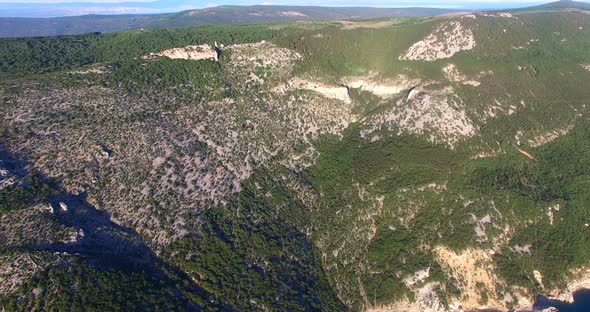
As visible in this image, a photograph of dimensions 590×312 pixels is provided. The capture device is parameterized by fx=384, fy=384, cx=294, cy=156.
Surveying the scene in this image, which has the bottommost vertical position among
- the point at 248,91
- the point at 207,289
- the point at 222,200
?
the point at 207,289

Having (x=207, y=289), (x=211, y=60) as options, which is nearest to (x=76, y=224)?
(x=207, y=289)

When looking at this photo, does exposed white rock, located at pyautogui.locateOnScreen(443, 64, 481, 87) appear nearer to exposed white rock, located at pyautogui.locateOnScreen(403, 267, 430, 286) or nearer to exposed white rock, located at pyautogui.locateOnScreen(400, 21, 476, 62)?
exposed white rock, located at pyautogui.locateOnScreen(400, 21, 476, 62)

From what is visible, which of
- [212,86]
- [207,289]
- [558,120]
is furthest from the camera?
[212,86]

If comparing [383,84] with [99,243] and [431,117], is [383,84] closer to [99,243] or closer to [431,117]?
[431,117]

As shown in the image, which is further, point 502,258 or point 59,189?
point 502,258

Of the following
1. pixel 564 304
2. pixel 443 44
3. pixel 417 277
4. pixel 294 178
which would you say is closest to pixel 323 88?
pixel 294 178

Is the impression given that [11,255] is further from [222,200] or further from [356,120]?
[356,120]

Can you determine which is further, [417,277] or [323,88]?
[323,88]

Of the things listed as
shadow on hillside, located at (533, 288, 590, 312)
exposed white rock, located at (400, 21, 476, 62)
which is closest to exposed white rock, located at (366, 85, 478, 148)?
exposed white rock, located at (400, 21, 476, 62)
